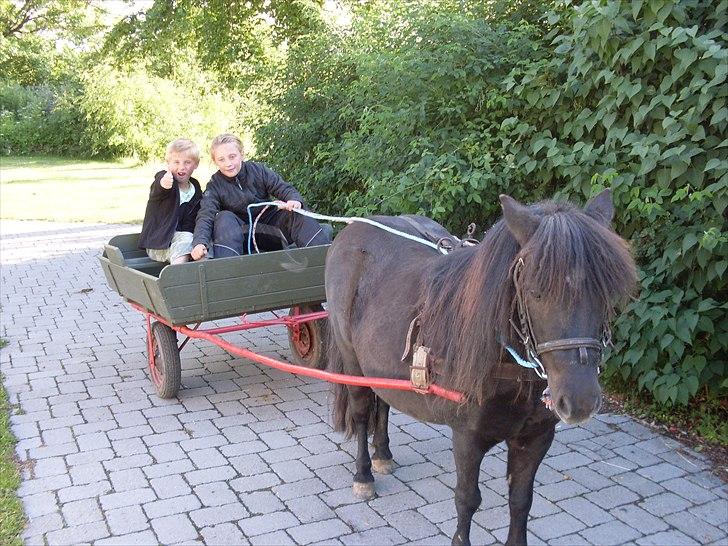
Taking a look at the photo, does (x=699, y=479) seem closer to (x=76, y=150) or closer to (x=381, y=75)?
(x=381, y=75)

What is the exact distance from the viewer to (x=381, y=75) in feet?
21.8

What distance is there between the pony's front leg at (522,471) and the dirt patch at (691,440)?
1.68 m

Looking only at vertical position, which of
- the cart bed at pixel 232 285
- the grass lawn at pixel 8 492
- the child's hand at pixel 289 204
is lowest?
the grass lawn at pixel 8 492

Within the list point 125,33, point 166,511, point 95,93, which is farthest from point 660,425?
point 95,93

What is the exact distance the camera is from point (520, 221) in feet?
8.08

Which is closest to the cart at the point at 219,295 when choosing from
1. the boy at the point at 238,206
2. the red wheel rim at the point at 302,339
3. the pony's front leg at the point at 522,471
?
the red wheel rim at the point at 302,339

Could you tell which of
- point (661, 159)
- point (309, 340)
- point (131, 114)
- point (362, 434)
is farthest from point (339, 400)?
point (131, 114)

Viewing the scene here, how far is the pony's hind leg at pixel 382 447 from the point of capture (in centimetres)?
428

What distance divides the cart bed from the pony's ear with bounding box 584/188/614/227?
2.77m

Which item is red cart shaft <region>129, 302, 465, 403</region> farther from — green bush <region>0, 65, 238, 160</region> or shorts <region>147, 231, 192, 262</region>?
green bush <region>0, 65, 238, 160</region>

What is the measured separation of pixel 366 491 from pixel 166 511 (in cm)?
110

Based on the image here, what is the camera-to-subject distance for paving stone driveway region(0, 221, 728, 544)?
12.1ft

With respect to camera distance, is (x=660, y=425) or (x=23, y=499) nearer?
(x=23, y=499)

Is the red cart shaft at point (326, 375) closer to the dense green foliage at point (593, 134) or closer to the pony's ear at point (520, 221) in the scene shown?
the pony's ear at point (520, 221)
